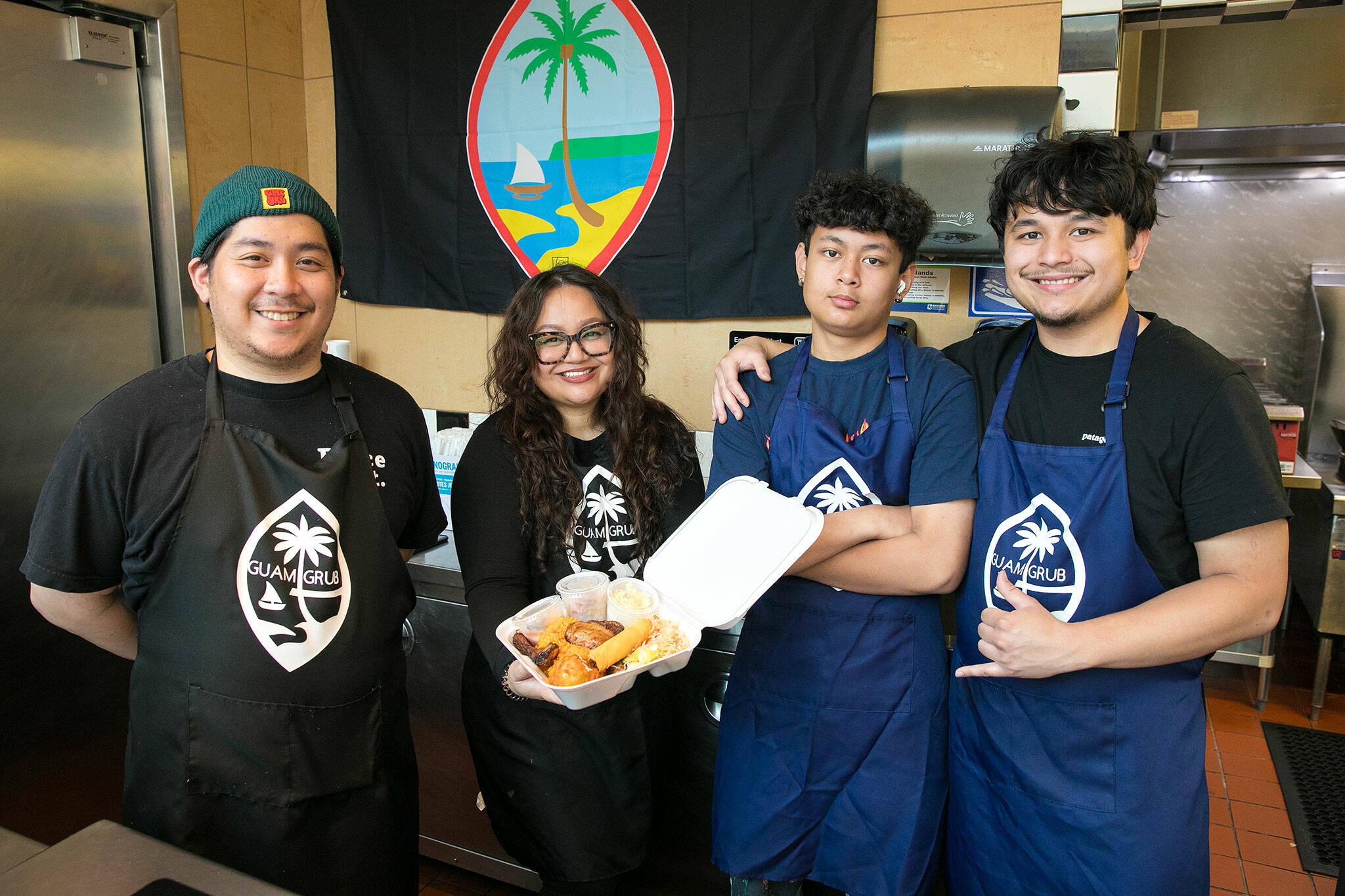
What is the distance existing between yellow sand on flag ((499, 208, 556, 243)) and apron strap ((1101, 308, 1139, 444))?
6.57 ft

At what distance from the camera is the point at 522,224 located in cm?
296

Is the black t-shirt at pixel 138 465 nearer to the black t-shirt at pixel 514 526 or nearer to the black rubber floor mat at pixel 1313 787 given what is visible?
the black t-shirt at pixel 514 526

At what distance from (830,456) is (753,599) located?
0.37 metres

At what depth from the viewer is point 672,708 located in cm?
189

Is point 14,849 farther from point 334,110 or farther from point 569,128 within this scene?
point 334,110

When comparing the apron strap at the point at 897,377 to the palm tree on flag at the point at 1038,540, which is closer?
the palm tree on flag at the point at 1038,540

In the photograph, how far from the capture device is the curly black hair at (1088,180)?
141 cm

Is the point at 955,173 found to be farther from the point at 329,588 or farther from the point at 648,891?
the point at 648,891

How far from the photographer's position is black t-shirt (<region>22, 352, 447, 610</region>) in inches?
51.4

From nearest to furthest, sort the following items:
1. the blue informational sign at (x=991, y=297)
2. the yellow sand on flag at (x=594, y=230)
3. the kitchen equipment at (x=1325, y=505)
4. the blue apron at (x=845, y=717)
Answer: the blue apron at (x=845, y=717) → the blue informational sign at (x=991, y=297) → the yellow sand on flag at (x=594, y=230) → the kitchen equipment at (x=1325, y=505)

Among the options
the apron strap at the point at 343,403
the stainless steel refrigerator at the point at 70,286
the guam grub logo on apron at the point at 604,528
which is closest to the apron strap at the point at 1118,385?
the guam grub logo on apron at the point at 604,528

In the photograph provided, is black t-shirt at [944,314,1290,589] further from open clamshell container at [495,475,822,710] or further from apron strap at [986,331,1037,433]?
open clamshell container at [495,475,822,710]

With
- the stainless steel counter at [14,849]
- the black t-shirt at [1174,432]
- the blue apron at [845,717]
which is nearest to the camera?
the stainless steel counter at [14,849]

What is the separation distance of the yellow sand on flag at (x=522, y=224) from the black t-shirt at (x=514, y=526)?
54.7 inches
